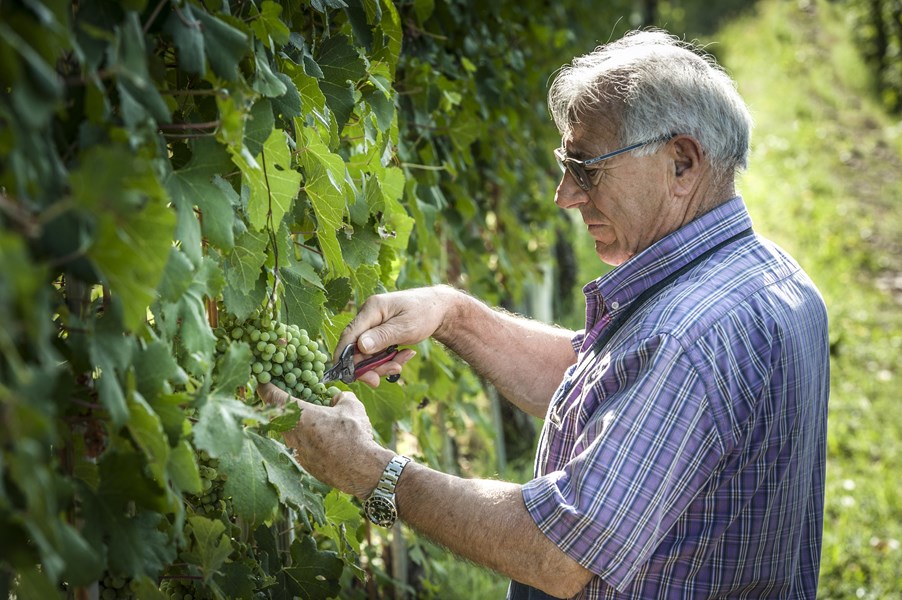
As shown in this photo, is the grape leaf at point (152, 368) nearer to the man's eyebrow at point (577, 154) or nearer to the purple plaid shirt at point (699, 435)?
the purple plaid shirt at point (699, 435)

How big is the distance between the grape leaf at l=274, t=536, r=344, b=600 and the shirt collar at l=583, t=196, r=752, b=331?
0.85 meters

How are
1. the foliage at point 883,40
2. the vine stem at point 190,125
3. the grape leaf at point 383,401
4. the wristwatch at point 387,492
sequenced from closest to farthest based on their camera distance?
the vine stem at point 190,125, the wristwatch at point 387,492, the grape leaf at point 383,401, the foliage at point 883,40

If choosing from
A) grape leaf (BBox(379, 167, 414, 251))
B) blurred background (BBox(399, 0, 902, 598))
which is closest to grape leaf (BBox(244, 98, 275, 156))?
grape leaf (BBox(379, 167, 414, 251))

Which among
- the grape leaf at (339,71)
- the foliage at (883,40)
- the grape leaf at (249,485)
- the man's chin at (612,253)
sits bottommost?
the grape leaf at (249,485)

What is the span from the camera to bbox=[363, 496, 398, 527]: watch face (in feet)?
6.38

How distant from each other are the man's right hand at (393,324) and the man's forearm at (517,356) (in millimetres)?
231

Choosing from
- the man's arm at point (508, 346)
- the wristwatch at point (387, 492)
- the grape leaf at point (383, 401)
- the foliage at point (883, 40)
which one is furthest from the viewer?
the foliage at point (883, 40)

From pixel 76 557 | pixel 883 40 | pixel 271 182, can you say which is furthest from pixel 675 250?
pixel 883 40

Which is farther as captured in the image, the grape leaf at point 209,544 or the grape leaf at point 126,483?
the grape leaf at point 209,544

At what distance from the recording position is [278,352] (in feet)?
5.61

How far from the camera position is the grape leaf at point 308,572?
74.4 inches

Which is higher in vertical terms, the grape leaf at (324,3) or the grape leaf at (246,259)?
the grape leaf at (324,3)

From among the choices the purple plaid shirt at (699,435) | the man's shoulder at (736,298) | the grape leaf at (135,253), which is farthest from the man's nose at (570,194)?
the grape leaf at (135,253)

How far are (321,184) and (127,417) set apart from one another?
0.81m
